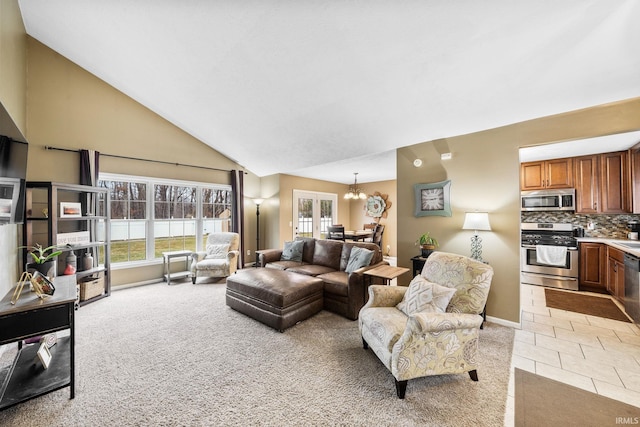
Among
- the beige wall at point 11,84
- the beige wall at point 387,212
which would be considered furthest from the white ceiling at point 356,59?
the beige wall at point 387,212

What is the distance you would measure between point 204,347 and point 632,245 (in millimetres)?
5903

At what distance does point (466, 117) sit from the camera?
2930 mm

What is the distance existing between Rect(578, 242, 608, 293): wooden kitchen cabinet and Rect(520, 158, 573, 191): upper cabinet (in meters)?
1.11

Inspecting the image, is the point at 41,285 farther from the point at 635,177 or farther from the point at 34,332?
the point at 635,177

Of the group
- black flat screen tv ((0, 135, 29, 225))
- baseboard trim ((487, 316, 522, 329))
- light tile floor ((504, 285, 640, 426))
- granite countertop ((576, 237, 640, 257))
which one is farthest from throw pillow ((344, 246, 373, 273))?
black flat screen tv ((0, 135, 29, 225))

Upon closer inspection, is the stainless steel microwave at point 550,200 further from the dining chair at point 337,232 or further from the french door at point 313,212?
the french door at point 313,212

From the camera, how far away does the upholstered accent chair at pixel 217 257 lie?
15.3ft

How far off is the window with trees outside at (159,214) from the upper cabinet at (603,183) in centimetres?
708

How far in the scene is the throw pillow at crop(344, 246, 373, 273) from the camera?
134 inches

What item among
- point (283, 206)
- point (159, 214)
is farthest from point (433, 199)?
point (159, 214)

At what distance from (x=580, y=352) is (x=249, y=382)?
3157mm

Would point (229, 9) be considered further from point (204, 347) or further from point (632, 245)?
point (632, 245)

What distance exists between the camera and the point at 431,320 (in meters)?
1.72

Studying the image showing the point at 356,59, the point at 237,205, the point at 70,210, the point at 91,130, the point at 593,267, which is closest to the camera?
the point at 356,59
